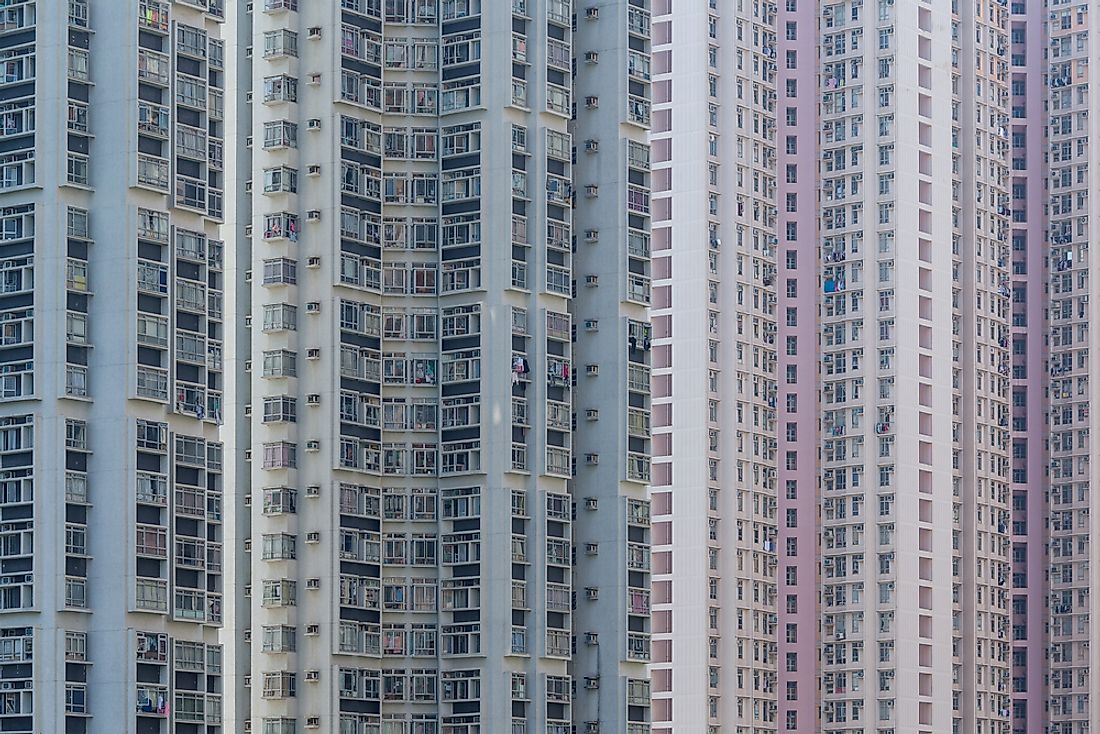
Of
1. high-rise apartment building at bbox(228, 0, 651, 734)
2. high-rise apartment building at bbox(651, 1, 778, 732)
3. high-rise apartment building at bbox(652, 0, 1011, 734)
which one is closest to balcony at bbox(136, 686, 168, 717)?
high-rise apartment building at bbox(228, 0, 651, 734)

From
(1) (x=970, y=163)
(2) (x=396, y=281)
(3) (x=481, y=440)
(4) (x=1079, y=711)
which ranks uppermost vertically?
(1) (x=970, y=163)

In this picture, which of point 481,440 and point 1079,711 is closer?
point 481,440

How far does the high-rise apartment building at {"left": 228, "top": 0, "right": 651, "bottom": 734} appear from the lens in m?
104

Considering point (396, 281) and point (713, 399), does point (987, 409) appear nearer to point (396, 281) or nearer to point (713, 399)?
point (713, 399)

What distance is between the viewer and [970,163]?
156125mm

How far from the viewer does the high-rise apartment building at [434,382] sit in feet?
340

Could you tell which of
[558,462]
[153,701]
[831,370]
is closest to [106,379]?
[153,701]

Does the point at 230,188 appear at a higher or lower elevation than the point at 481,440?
higher

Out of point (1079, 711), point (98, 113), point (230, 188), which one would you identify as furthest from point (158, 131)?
point (1079, 711)

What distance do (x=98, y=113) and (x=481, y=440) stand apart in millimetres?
22371

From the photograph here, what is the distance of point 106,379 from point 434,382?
19.9m

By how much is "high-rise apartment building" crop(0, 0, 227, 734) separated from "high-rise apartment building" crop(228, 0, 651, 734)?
9.13 metres

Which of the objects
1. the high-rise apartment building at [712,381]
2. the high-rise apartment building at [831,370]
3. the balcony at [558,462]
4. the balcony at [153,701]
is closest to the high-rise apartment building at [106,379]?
the balcony at [153,701]

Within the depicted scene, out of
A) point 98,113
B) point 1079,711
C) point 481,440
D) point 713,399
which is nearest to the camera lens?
point 98,113
